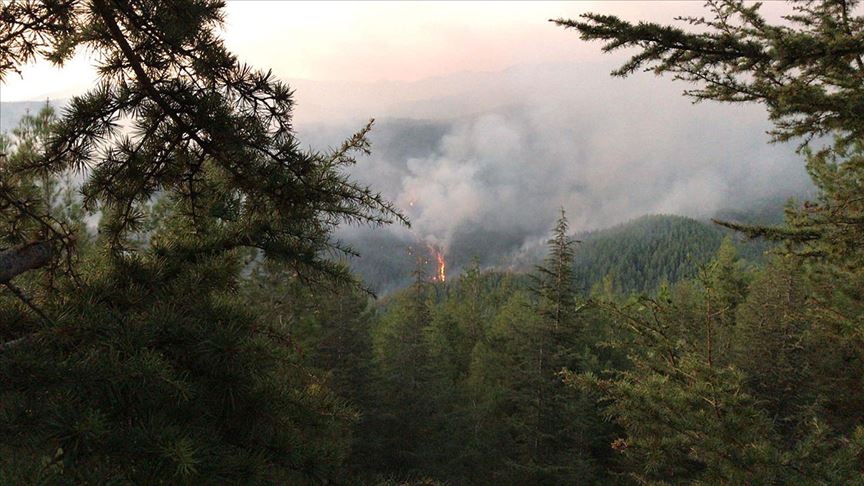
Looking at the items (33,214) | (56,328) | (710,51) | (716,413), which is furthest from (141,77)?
(716,413)

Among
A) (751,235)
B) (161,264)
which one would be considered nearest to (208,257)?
(161,264)

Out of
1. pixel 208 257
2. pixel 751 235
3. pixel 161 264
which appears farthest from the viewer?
pixel 751 235

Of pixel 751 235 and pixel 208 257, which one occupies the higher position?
pixel 751 235

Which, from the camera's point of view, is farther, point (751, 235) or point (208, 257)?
point (751, 235)

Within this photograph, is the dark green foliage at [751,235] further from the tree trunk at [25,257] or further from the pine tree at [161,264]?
the tree trunk at [25,257]

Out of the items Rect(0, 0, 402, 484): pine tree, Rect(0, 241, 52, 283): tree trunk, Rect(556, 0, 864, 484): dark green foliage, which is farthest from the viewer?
Rect(556, 0, 864, 484): dark green foliage

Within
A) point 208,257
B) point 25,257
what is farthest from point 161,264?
point 25,257

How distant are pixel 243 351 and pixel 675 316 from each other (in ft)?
26.0

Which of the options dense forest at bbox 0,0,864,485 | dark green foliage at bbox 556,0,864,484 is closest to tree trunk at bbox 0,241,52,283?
dense forest at bbox 0,0,864,485

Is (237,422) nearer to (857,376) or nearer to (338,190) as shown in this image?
(338,190)

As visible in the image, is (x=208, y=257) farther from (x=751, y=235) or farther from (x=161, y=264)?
(x=751, y=235)

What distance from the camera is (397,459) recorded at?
19781mm

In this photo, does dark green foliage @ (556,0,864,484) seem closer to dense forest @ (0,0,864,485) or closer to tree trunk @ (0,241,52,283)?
dense forest @ (0,0,864,485)

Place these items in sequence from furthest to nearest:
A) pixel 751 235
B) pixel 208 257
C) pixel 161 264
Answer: pixel 751 235 < pixel 208 257 < pixel 161 264
